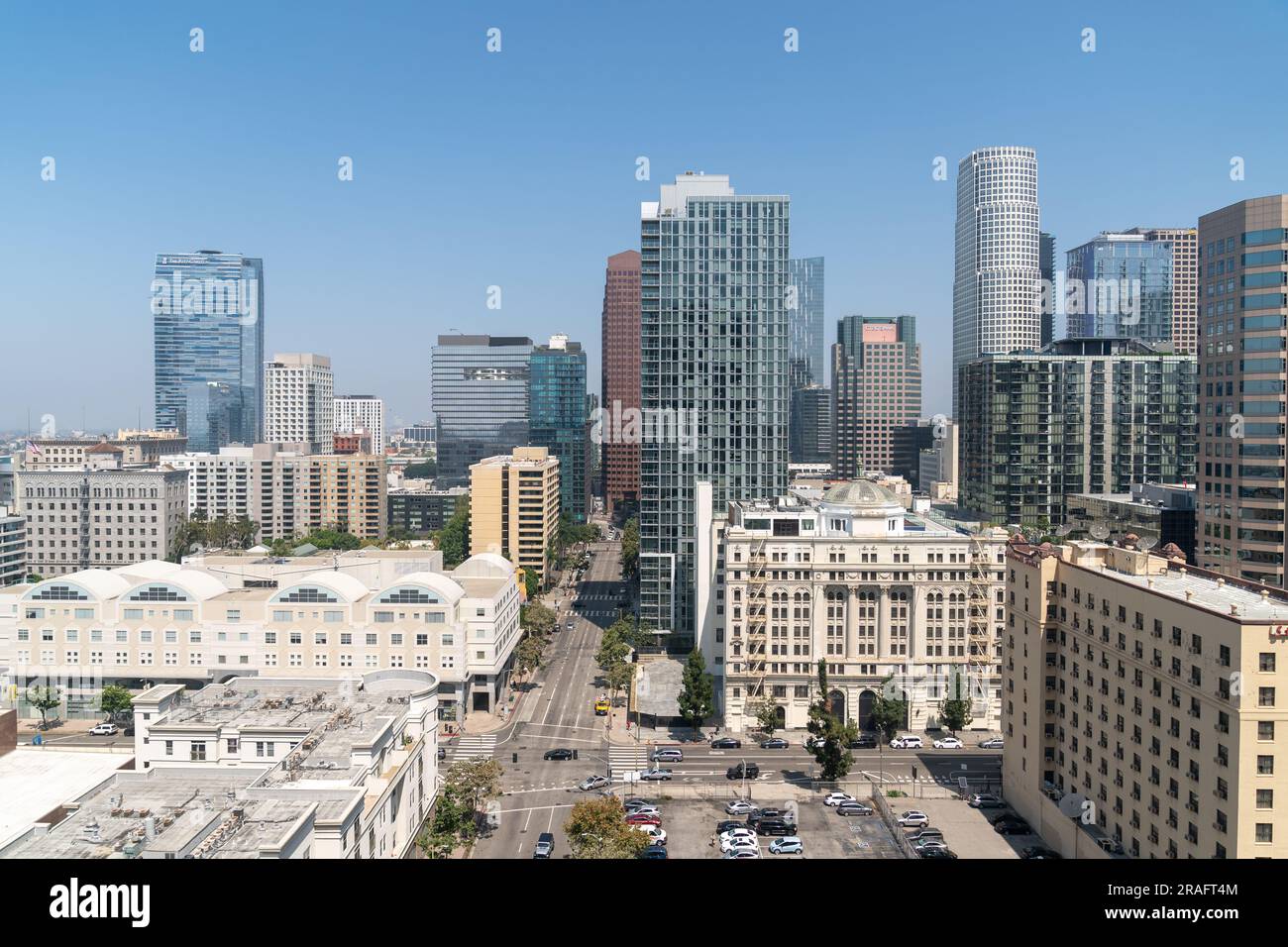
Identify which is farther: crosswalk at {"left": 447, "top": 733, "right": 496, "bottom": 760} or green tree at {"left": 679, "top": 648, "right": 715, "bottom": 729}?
green tree at {"left": 679, "top": 648, "right": 715, "bottom": 729}

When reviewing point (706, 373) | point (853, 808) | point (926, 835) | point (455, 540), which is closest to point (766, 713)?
point (853, 808)

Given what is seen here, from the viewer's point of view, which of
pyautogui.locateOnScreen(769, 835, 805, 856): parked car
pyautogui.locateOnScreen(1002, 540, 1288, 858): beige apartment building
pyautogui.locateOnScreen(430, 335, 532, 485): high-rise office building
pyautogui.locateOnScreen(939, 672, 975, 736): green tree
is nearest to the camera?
pyautogui.locateOnScreen(1002, 540, 1288, 858): beige apartment building

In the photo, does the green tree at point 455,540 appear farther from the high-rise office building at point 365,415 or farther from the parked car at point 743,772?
the high-rise office building at point 365,415

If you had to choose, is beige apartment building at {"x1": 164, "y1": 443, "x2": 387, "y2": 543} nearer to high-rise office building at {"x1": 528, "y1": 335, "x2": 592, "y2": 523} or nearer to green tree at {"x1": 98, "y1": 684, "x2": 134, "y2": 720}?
high-rise office building at {"x1": 528, "y1": 335, "x2": 592, "y2": 523}

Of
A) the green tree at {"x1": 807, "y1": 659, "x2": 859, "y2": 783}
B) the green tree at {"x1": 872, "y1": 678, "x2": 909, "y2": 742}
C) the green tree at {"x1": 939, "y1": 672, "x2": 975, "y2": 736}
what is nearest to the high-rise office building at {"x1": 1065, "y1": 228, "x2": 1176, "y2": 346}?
the green tree at {"x1": 939, "y1": 672, "x2": 975, "y2": 736}

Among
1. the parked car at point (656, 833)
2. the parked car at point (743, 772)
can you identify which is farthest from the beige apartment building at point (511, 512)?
the parked car at point (656, 833)

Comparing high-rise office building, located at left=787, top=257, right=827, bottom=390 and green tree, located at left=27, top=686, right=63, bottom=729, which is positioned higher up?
high-rise office building, located at left=787, top=257, right=827, bottom=390
